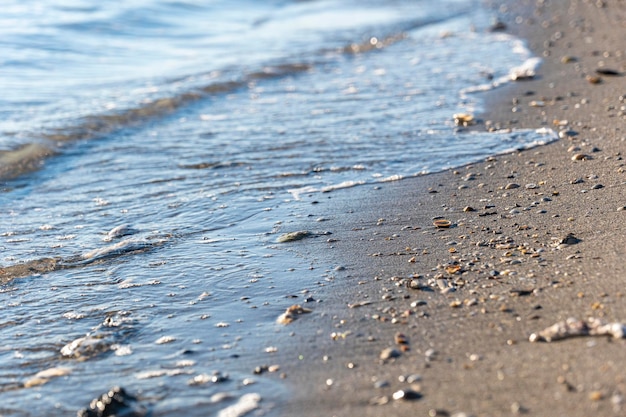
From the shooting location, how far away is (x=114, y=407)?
274 centimetres

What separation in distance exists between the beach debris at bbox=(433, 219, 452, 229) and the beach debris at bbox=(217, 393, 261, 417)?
76.6 inches

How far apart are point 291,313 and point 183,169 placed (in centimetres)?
300

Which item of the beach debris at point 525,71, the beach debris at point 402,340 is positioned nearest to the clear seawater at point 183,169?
the beach debris at point 525,71

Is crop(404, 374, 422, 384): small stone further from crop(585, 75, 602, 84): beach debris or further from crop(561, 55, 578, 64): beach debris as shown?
crop(561, 55, 578, 64): beach debris

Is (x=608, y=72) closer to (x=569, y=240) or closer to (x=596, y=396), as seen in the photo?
(x=569, y=240)

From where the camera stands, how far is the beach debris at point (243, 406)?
2.71 m

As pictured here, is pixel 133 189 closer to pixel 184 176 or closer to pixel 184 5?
pixel 184 176

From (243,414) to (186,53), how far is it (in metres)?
10.9

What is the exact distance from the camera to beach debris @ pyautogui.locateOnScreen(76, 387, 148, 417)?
2732mm

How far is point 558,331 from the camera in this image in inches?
114

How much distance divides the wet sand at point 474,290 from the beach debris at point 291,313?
5 cm

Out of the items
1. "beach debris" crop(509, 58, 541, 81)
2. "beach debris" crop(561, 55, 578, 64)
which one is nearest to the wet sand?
"beach debris" crop(509, 58, 541, 81)

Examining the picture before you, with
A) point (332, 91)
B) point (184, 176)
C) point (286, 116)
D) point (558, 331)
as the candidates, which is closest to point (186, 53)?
point (332, 91)

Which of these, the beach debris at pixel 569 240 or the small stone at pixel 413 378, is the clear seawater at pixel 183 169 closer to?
the small stone at pixel 413 378
